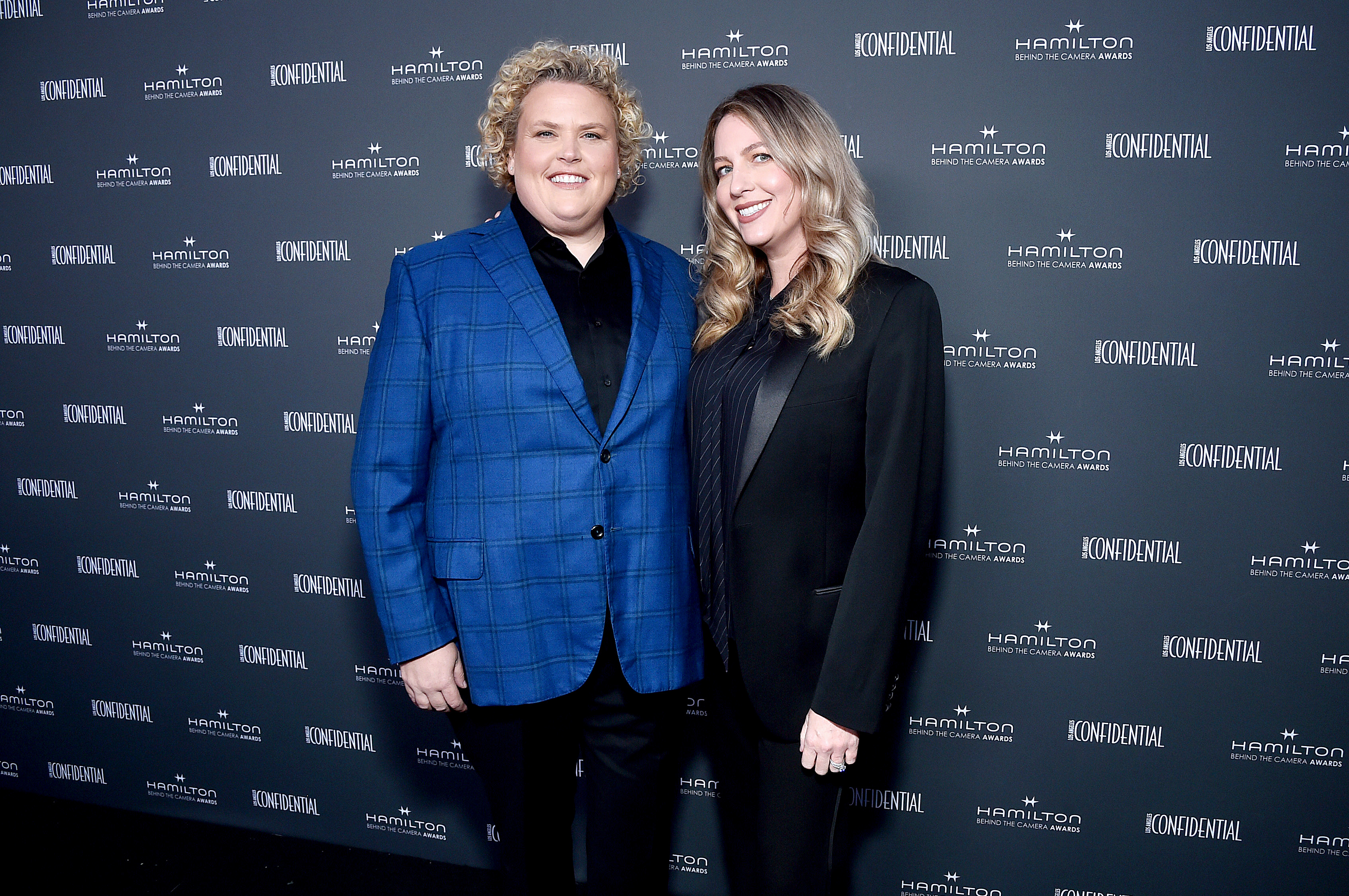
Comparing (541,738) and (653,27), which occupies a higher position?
(653,27)

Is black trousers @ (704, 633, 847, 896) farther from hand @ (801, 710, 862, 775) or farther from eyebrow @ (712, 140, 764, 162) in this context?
eyebrow @ (712, 140, 764, 162)

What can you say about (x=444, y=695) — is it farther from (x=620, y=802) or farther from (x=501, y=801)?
(x=620, y=802)

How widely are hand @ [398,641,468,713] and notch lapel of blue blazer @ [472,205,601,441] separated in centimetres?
49

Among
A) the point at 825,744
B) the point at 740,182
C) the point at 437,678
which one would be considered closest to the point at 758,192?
the point at 740,182

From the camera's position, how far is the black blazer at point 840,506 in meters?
1.26

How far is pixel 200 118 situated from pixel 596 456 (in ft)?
5.68

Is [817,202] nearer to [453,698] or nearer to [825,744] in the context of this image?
[825,744]

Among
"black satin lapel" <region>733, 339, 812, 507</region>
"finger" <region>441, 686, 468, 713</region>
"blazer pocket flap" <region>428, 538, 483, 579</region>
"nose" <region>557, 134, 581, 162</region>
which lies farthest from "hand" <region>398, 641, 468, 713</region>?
"nose" <region>557, 134, 581, 162</region>

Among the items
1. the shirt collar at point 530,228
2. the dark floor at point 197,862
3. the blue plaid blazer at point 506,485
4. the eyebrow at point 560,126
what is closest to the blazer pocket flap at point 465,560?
the blue plaid blazer at point 506,485

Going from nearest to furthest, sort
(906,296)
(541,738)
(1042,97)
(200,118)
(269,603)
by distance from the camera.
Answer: (906,296)
(541,738)
(1042,97)
(200,118)
(269,603)

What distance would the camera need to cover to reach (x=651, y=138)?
6.55 feet

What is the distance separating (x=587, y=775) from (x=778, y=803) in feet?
1.47

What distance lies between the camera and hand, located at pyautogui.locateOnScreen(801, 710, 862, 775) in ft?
4.25

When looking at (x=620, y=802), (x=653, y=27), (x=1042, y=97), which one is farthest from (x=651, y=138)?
(x=620, y=802)
